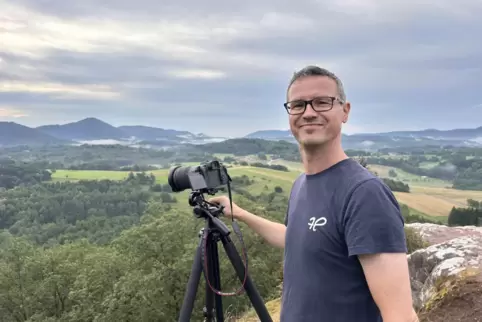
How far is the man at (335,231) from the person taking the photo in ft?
3.53

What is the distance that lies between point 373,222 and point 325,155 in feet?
1.04

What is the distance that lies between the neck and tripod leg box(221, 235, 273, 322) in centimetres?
74

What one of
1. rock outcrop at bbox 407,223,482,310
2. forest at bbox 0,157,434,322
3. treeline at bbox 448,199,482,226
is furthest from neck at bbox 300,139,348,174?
treeline at bbox 448,199,482,226

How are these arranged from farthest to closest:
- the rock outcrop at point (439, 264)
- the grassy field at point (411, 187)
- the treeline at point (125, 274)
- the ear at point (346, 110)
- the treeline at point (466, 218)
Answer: the grassy field at point (411, 187) < the treeline at point (466, 218) < the treeline at point (125, 274) < the rock outcrop at point (439, 264) < the ear at point (346, 110)

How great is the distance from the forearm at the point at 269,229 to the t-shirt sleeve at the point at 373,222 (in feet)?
2.30

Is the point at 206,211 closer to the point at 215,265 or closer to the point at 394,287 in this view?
the point at 215,265

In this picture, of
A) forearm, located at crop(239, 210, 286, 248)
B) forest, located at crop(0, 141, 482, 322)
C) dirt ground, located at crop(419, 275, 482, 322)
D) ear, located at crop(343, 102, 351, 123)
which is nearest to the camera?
ear, located at crop(343, 102, 351, 123)

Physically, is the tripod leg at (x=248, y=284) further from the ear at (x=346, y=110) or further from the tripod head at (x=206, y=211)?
the ear at (x=346, y=110)

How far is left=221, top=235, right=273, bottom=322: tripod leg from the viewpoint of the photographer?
1902 mm

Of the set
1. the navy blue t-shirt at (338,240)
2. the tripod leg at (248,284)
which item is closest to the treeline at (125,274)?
the tripod leg at (248,284)

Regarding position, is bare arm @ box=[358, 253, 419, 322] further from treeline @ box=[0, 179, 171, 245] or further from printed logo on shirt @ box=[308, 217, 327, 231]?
treeline @ box=[0, 179, 171, 245]

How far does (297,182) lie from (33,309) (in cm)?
1769

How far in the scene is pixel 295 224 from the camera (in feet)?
4.46

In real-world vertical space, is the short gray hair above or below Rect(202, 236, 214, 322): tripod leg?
above
